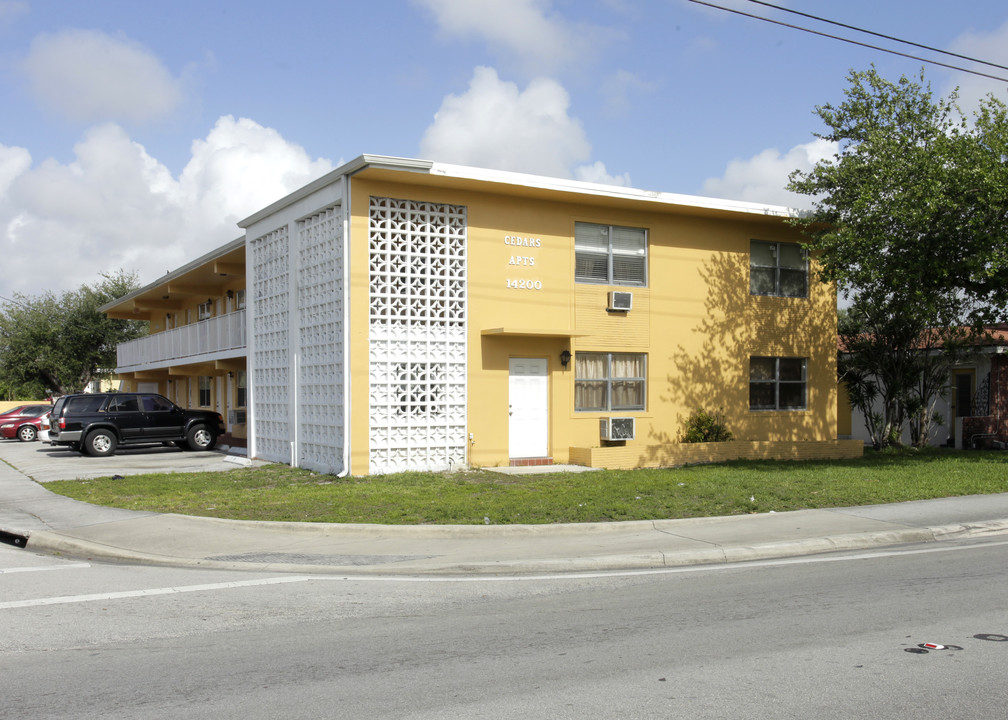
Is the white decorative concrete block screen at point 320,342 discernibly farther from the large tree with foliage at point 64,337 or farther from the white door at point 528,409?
the large tree with foliage at point 64,337

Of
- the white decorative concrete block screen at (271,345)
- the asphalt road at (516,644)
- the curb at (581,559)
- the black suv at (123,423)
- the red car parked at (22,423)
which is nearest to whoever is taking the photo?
the asphalt road at (516,644)

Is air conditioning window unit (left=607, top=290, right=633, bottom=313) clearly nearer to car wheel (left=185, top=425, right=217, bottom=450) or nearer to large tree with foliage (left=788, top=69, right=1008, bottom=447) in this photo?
large tree with foliage (left=788, top=69, right=1008, bottom=447)

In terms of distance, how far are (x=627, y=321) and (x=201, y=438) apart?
1404 cm

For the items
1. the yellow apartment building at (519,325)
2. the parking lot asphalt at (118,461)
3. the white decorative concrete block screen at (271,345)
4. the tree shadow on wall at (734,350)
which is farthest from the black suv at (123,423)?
the tree shadow on wall at (734,350)

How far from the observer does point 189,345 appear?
27688mm

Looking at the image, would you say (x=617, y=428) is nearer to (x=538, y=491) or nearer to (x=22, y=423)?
(x=538, y=491)

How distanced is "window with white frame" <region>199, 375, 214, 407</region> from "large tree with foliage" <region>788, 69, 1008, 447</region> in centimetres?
2251

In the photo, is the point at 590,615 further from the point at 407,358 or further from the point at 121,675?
the point at 407,358

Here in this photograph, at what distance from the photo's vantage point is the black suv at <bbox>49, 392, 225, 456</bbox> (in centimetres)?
2395

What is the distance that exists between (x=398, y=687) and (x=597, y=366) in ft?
47.7

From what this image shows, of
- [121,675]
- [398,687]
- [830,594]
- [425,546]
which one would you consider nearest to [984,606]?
[830,594]

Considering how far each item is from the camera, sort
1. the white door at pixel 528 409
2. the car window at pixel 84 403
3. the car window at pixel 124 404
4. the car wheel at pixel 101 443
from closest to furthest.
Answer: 1. the white door at pixel 528 409
2. the car window at pixel 84 403
3. the car wheel at pixel 101 443
4. the car window at pixel 124 404

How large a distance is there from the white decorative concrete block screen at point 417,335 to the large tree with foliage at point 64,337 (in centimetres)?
3882

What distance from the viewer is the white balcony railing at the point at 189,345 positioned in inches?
933
